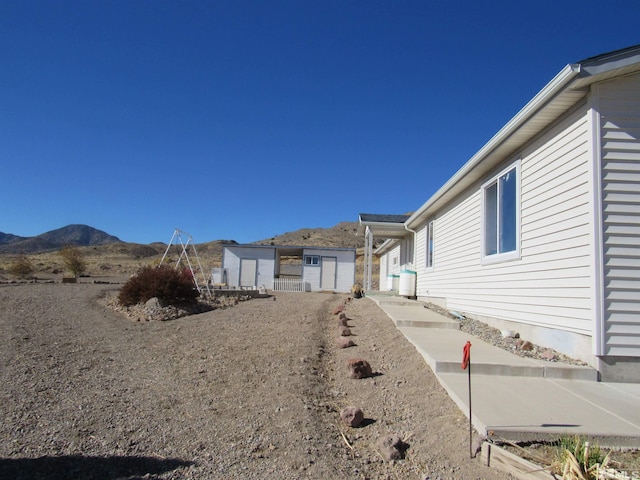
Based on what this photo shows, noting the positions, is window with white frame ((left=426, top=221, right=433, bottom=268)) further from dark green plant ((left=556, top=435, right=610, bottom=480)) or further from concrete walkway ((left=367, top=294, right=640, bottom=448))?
dark green plant ((left=556, top=435, right=610, bottom=480))

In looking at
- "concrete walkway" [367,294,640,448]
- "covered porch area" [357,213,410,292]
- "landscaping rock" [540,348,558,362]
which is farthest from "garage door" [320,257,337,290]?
"landscaping rock" [540,348,558,362]

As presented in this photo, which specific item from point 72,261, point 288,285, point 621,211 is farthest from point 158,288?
point 72,261

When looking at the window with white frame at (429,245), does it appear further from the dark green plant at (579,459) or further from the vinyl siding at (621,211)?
the dark green plant at (579,459)

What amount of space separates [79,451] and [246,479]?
1.43 m

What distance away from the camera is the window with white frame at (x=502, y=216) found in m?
7.18

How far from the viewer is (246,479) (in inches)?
122

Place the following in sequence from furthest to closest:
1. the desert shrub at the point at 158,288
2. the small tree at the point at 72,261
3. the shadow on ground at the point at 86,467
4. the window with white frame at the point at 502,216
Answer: the small tree at the point at 72,261, the desert shrub at the point at 158,288, the window with white frame at the point at 502,216, the shadow on ground at the point at 86,467

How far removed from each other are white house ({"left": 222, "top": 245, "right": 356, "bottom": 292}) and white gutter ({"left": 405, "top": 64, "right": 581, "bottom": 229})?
60.5 ft

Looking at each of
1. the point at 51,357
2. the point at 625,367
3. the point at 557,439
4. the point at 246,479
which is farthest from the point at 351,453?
the point at 51,357

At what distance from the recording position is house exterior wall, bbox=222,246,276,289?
1094 inches

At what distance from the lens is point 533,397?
417 cm

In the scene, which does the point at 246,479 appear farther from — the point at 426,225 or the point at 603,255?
the point at 426,225

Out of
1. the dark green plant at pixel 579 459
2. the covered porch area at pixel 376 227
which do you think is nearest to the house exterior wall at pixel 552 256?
the dark green plant at pixel 579 459

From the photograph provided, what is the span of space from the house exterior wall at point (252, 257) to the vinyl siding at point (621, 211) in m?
23.6
